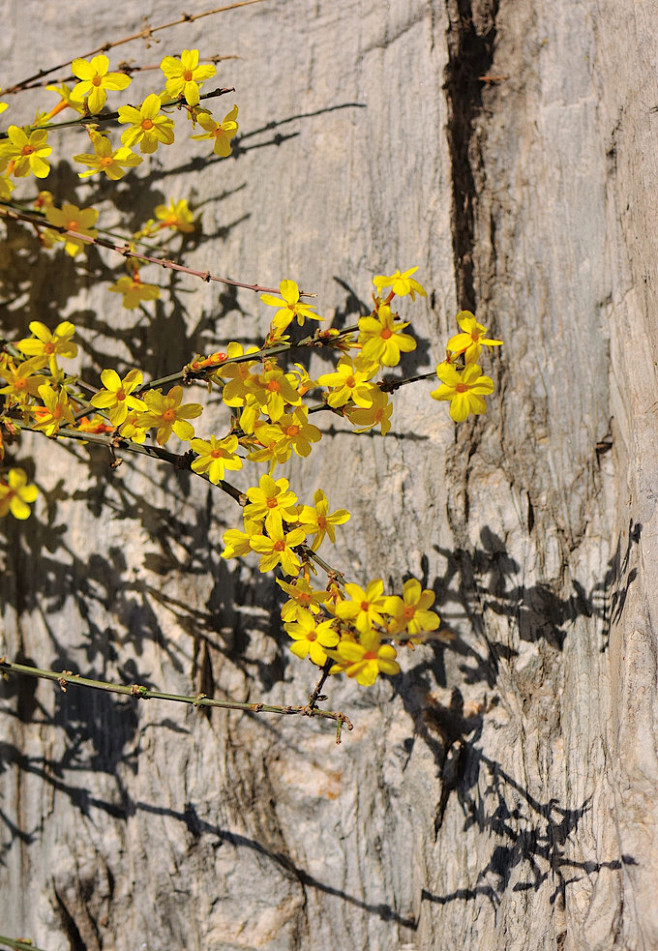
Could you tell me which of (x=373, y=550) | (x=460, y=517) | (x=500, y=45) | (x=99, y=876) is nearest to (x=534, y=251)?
(x=500, y=45)

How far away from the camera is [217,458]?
62.2 inches

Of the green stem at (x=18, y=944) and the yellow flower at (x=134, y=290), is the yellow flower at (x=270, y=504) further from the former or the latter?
the green stem at (x=18, y=944)

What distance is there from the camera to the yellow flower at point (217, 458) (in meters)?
1.56

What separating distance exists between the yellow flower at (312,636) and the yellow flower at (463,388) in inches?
20.2

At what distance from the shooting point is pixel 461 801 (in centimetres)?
185

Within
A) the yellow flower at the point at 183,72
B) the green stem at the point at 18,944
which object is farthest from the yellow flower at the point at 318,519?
the green stem at the point at 18,944

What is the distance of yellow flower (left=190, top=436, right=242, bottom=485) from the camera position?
1.56 meters

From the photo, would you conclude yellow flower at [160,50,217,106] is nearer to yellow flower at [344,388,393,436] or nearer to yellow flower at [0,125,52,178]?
yellow flower at [0,125,52,178]

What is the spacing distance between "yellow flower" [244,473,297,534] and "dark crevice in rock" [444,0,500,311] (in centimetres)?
79

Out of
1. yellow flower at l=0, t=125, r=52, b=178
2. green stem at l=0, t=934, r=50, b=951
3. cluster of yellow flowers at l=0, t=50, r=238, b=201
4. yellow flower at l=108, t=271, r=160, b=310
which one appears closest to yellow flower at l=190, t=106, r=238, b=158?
cluster of yellow flowers at l=0, t=50, r=238, b=201

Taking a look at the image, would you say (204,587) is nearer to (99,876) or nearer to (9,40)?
(99,876)

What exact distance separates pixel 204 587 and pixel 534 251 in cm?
130

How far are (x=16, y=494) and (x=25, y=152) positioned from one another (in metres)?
0.85

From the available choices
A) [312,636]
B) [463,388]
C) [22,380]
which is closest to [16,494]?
[22,380]
